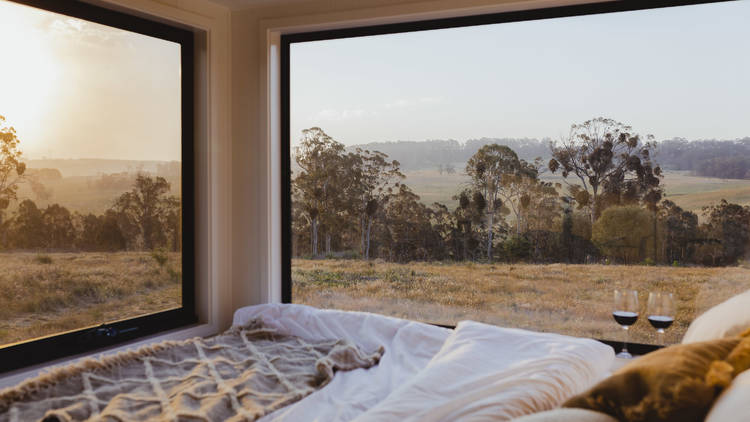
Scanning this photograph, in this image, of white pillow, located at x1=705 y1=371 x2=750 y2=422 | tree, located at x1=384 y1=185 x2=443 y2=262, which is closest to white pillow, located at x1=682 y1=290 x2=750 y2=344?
white pillow, located at x1=705 y1=371 x2=750 y2=422

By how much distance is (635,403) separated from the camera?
0.86 m

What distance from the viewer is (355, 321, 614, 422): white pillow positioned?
120cm

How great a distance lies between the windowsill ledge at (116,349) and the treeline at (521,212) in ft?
2.30

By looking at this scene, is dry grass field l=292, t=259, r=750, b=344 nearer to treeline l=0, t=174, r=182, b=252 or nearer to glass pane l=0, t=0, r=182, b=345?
treeline l=0, t=174, r=182, b=252

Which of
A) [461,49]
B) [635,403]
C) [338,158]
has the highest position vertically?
[461,49]

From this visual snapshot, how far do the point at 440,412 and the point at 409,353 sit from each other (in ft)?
3.30

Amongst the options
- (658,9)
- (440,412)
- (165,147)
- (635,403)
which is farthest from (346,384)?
(658,9)

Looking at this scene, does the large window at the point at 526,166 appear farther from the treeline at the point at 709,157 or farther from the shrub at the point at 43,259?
the shrub at the point at 43,259

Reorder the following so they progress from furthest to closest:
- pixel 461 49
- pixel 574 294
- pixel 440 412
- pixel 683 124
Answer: pixel 461 49 → pixel 574 294 → pixel 683 124 → pixel 440 412

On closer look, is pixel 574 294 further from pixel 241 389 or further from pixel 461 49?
pixel 241 389

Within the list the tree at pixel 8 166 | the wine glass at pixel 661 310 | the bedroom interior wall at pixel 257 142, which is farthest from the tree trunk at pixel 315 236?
the wine glass at pixel 661 310

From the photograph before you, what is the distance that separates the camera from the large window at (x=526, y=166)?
8.21 ft

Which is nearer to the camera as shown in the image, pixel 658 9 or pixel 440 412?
pixel 440 412

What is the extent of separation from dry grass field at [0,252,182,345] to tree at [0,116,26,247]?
204mm
